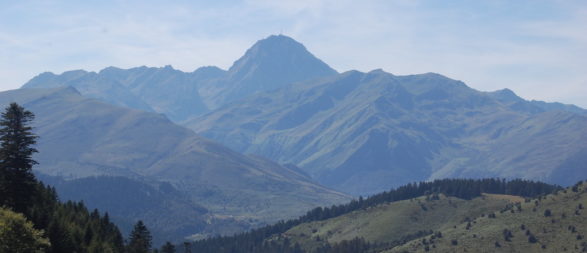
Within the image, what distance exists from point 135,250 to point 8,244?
5377cm

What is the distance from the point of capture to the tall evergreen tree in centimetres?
8884

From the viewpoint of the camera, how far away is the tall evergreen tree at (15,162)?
88.8 meters

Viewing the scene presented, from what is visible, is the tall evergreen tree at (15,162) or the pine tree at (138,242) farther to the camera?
the pine tree at (138,242)

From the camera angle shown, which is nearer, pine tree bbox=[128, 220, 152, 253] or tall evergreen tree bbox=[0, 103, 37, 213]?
tall evergreen tree bbox=[0, 103, 37, 213]

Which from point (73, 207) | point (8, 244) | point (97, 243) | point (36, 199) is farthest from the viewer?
point (73, 207)

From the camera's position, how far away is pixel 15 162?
8931 centimetres

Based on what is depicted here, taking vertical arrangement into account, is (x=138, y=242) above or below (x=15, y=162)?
below

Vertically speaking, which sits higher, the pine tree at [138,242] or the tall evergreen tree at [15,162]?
the tall evergreen tree at [15,162]

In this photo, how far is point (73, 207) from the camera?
5187 inches

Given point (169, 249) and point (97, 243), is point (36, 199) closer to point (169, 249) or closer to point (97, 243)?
point (97, 243)

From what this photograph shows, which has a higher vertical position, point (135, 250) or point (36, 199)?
point (36, 199)

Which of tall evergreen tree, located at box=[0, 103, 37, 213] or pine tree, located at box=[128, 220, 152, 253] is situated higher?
tall evergreen tree, located at box=[0, 103, 37, 213]

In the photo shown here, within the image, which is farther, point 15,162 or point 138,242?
point 138,242

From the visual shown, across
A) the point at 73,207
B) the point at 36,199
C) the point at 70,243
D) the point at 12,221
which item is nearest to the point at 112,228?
the point at 73,207
